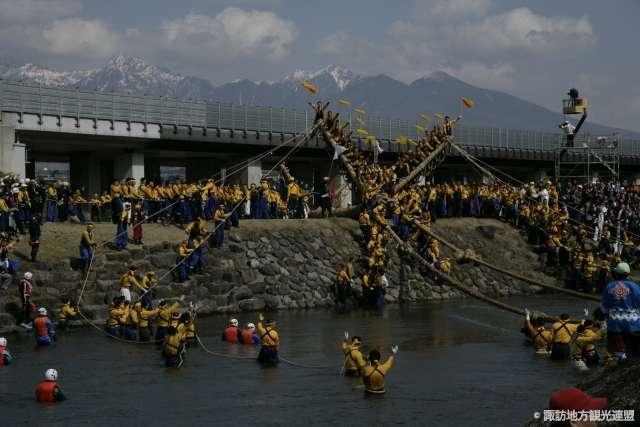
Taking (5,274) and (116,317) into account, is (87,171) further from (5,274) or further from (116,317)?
(116,317)

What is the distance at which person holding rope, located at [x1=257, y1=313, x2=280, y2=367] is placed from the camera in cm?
2334

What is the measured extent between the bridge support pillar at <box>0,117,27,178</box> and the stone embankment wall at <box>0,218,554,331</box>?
524 cm

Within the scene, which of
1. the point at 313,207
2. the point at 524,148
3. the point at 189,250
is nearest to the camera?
the point at 189,250

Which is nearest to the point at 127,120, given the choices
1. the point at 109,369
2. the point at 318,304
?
the point at 318,304

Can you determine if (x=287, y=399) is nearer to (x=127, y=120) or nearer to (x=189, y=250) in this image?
(x=189, y=250)

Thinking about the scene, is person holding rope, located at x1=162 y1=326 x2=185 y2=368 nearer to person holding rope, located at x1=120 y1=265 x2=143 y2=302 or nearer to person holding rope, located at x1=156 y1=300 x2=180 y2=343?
person holding rope, located at x1=156 y1=300 x2=180 y2=343

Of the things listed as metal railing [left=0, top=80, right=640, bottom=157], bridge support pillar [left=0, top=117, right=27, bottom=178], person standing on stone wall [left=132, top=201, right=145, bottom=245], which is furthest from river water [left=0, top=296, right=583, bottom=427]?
metal railing [left=0, top=80, right=640, bottom=157]

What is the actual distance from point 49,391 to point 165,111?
27541mm

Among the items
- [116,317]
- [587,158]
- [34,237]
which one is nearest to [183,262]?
[34,237]

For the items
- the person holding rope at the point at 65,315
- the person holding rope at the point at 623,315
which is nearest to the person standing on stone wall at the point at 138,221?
the person holding rope at the point at 65,315

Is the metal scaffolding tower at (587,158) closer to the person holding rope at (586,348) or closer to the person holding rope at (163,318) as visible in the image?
the person holding rope at (586,348)

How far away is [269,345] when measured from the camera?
2345cm

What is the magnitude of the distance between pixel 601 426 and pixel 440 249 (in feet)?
103

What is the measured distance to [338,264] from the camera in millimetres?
37844
